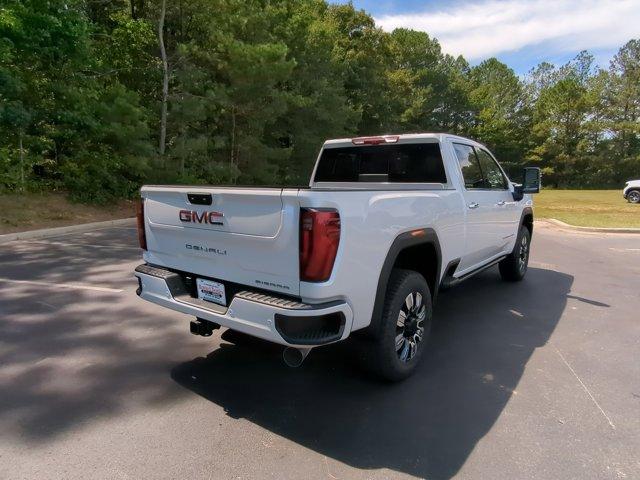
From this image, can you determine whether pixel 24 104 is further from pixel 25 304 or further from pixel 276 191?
pixel 276 191

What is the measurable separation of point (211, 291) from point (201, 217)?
0.54 meters

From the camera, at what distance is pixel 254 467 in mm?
2562

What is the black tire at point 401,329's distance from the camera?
3.26m

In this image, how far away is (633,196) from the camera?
23.7 metres

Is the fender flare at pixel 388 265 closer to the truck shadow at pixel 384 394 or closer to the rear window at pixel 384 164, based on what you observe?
the truck shadow at pixel 384 394

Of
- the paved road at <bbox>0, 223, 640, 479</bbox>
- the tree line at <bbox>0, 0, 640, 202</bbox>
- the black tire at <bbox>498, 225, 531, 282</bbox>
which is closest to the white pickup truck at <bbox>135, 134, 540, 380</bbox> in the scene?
the paved road at <bbox>0, 223, 640, 479</bbox>

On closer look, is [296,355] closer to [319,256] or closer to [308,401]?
[308,401]

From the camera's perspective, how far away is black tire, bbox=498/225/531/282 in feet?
21.6

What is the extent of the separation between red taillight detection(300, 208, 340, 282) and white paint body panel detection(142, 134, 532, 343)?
0.04 m

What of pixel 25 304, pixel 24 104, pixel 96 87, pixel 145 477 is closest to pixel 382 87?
pixel 96 87

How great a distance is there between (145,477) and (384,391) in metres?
1.72

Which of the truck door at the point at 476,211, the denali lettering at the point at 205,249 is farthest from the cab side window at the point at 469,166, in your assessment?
the denali lettering at the point at 205,249

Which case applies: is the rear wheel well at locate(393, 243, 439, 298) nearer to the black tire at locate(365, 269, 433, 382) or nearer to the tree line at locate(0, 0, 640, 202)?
the black tire at locate(365, 269, 433, 382)

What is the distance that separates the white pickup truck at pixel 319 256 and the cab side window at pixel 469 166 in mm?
64
